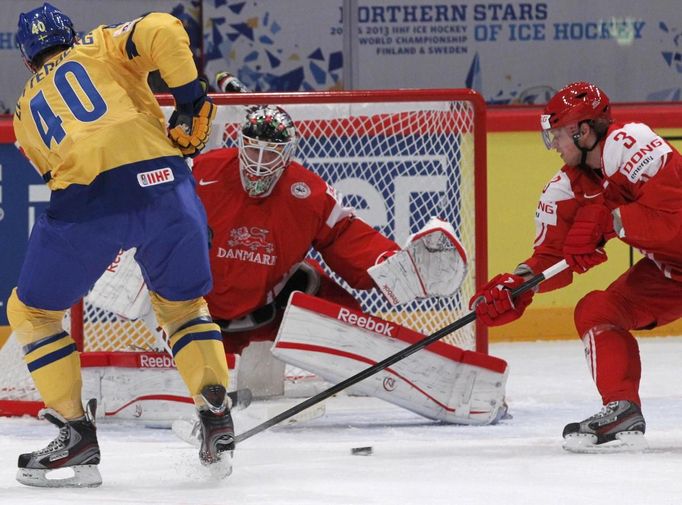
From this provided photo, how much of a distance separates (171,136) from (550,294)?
2.74 meters

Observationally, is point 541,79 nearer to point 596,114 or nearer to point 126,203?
point 596,114

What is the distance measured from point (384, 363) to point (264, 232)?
73 cm

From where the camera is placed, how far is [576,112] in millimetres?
4066

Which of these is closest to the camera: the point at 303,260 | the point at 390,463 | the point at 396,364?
the point at 390,463

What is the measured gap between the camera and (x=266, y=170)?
464cm

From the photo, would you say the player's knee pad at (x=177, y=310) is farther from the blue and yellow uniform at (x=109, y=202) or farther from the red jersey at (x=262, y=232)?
the red jersey at (x=262, y=232)

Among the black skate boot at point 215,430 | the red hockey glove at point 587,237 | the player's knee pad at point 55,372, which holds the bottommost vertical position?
the black skate boot at point 215,430

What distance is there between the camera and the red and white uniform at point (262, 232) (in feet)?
15.6

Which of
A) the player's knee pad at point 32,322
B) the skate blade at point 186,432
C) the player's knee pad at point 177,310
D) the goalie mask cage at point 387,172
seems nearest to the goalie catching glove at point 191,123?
the player's knee pad at point 177,310

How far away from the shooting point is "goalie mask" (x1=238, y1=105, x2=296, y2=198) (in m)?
4.60

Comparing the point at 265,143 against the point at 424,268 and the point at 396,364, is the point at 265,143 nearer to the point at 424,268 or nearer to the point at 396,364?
the point at 424,268

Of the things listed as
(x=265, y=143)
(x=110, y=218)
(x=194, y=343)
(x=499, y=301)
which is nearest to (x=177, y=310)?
(x=194, y=343)

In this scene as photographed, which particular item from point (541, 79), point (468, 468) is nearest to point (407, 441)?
point (468, 468)

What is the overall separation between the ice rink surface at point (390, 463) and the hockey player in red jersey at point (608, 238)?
149mm
